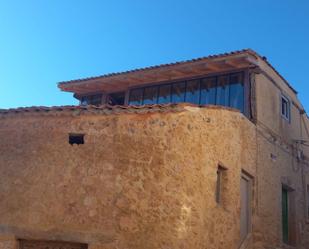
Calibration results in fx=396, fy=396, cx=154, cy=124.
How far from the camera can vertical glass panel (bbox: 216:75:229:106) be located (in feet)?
39.1

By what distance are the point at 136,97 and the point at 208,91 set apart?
279 centimetres

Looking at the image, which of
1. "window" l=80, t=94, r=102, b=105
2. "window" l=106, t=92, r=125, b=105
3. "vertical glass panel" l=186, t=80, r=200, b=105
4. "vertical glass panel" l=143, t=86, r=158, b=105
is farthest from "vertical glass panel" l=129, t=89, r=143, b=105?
"vertical glass panel" l=186, t=80, r=200, b=105

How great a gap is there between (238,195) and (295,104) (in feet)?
20.5

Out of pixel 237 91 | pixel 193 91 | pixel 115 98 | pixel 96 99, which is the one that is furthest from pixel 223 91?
pixel 96 99

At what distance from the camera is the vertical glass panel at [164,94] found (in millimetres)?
13034

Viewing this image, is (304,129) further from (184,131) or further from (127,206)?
(127,206)

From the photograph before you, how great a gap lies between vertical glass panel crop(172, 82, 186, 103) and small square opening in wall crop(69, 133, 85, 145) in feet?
14.7

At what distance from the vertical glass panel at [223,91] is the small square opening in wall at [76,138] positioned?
472 centimetres

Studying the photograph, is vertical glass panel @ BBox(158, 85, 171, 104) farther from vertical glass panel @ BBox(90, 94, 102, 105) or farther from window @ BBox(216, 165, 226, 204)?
window @ BBox(216, 165, 226, 204)

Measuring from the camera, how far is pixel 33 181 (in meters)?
A: 8.84

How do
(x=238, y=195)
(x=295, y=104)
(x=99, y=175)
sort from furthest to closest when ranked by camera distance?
1. (x=295, y=104)
2. (x=238, y=195)
3. (x=99, y=175)

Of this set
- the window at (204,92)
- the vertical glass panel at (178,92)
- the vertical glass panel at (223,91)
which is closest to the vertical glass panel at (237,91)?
the window at (204,92)

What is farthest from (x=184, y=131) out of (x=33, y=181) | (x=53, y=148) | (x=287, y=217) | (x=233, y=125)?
(x=287, y=217)

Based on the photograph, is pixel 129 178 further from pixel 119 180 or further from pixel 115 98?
pixel 115 98
